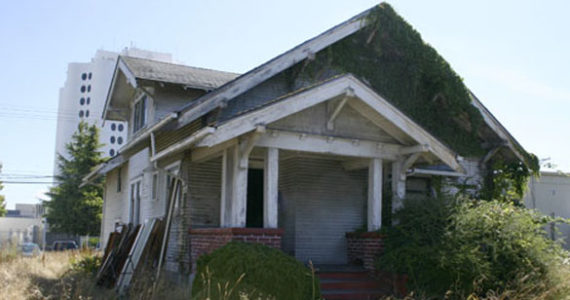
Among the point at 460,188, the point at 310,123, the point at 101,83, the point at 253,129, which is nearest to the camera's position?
the point at 253,129

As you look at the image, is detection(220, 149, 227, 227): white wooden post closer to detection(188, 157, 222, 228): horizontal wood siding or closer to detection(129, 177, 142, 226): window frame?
detection(188, 157, 222, 228): horizontal wood siding

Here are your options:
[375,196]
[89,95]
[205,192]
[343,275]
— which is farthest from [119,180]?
[89,95]

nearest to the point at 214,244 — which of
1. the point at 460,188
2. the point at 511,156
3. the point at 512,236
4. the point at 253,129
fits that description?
the point at 253,129

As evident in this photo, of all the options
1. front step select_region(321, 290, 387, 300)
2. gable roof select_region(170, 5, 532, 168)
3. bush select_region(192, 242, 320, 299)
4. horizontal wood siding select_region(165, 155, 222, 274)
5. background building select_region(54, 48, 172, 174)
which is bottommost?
front step select_region(321, 290, 387, 300)

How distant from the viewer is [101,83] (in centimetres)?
10338

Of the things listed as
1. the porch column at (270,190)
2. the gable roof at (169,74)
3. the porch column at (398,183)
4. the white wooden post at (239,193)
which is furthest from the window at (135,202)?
the porch column at (398,183)

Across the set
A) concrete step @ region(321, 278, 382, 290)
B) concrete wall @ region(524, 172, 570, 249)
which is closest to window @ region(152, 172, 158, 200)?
concrete step @ region(321, 278, 382, 290)

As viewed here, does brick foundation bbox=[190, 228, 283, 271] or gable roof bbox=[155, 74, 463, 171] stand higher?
gable roof bbox=[155, 74, 463, 171]

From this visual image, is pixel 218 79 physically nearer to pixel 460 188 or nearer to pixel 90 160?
pixel 460 188

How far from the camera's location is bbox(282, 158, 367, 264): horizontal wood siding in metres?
13.3

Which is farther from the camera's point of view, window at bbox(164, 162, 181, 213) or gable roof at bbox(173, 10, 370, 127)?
window at bbox(164, 162, 181, 213)

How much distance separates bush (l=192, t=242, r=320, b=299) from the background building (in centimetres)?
9669

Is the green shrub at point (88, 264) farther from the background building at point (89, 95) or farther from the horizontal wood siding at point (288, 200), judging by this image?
the background building at point (89, 95)

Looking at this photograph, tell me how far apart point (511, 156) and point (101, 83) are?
97031 mm
